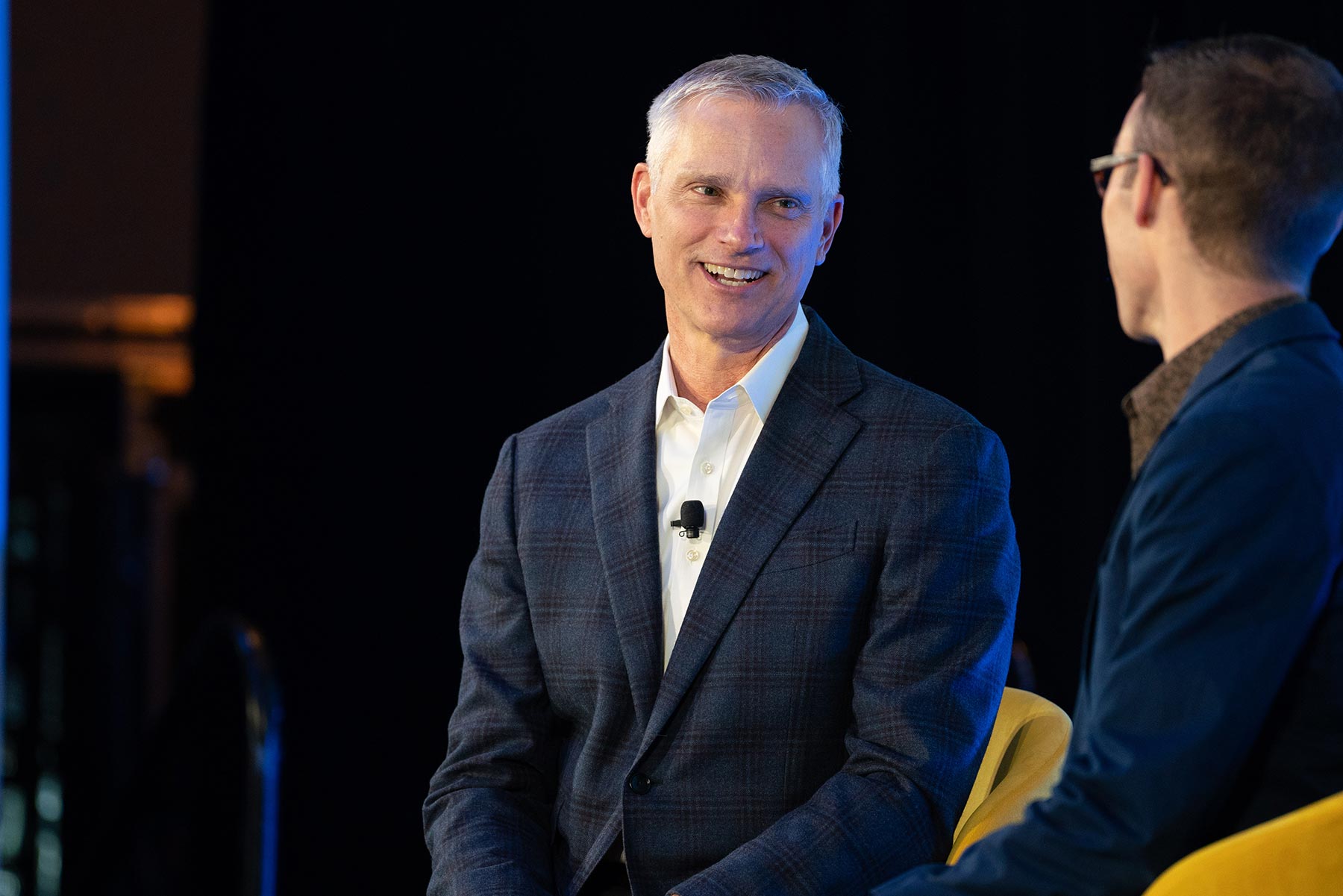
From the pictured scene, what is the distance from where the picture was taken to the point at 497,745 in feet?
6.79

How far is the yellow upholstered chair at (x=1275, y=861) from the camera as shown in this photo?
1200mm

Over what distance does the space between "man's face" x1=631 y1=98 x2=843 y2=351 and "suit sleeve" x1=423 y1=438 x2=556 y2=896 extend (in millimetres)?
436

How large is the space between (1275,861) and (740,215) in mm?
1123

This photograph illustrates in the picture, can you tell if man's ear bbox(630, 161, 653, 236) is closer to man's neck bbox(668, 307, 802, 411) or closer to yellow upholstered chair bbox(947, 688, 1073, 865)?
man's neck bbox(668, 307, 802, 411)

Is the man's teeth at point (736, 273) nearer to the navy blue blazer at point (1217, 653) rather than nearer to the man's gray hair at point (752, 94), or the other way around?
the man's gray hair at point (752, 94)

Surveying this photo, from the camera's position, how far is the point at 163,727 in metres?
3.78

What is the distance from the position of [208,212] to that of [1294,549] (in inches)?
166

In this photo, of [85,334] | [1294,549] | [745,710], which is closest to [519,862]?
[745,710]

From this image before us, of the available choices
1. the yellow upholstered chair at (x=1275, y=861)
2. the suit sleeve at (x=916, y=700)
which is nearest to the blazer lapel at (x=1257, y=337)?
the yellow upholstered chair at (x=1275, y=861)

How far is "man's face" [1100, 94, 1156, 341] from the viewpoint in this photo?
1.42 metres

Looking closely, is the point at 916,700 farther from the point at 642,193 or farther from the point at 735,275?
the point at 642,193

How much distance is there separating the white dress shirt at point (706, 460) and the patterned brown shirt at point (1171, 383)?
65 cm

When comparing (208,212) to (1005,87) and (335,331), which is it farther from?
(1005,87)

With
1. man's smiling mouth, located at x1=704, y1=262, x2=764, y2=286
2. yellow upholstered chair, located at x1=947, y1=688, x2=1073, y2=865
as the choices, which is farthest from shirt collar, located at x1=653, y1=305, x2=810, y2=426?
yellow upholstered chair, located at x1=947, y1=688, x2=1073, y2=865
